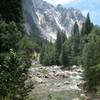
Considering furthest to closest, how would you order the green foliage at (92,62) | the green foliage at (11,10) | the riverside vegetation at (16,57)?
the green foliage at (92,62) < the green foliage at (11,10) < the riverside vegetation at (16,57)

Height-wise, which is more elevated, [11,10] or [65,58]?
[11,10]

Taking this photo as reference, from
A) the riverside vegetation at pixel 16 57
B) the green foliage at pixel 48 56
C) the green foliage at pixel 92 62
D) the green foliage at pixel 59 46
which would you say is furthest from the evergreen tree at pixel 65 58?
the green foliage at pixel 92 62

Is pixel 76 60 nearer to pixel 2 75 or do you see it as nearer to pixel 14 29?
pixel 14 29

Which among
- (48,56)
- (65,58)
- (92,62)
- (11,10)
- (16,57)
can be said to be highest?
(11,10)

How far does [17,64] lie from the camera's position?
58.8 feet

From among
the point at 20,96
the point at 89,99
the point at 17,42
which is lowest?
the point at 89,99

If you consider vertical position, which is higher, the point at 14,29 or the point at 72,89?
the point at 14,29

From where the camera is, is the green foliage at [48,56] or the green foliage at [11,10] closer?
the green foliage at [11,10]

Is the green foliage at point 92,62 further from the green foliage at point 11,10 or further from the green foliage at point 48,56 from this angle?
the green foliage at point 48,56

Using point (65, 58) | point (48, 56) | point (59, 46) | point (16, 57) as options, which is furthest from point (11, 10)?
point (59, 46)

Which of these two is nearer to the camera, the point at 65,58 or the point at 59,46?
the point at 65,58

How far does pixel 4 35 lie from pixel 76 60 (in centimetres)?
7396

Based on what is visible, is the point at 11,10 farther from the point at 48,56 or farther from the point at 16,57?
the point at 48,56

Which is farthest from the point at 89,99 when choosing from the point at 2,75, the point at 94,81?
the point at 2,75
